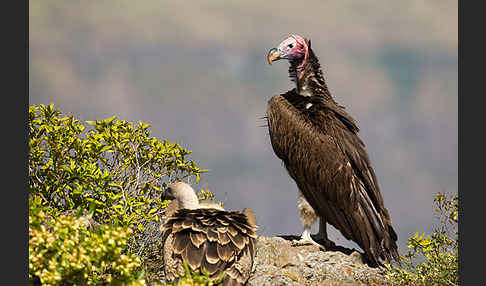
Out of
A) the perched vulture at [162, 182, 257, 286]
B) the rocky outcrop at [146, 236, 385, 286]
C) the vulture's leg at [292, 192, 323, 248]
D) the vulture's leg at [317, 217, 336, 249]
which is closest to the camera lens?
the perched vulture at [162, 182, 257, 286]

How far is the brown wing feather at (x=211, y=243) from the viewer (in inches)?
337

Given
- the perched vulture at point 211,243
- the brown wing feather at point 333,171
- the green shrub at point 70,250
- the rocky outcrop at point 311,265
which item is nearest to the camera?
the green shrub at point 70,250

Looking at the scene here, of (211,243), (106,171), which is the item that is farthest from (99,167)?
(211,243)

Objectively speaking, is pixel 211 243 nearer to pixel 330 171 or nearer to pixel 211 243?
pixel 211 243

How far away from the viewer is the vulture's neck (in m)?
Result: 12.2

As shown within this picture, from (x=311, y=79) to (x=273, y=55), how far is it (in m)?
0.91

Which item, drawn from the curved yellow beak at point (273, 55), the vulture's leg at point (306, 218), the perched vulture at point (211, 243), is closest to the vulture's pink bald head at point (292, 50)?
the curved yellow beak at point (273, 55)

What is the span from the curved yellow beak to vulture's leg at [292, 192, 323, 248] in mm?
2759

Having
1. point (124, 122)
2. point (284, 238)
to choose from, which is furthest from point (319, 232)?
point (124, 122)

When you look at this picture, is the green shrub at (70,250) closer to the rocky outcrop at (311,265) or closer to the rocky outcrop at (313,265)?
the rocky outcrop at (311,265)

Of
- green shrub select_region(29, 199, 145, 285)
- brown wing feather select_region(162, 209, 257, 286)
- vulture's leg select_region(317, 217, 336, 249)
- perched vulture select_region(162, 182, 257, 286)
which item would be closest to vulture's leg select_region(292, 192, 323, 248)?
vulture's leg select_region(317, 217, 336, 249)

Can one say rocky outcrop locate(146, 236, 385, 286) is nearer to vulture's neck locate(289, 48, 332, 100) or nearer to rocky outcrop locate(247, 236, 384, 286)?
rocky outcrop locate(247, 236, 384, 286)

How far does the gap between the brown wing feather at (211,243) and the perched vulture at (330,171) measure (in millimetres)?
2519

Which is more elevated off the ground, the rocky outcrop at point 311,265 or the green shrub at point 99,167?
the green shrub at point 99,167
